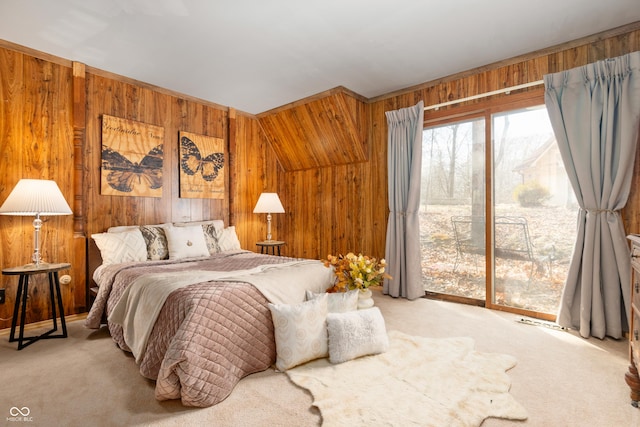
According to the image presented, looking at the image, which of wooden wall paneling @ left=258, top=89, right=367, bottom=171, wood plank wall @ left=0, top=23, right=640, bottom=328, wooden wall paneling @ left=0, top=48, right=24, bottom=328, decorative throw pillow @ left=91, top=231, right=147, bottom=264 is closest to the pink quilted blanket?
decorative throw pillow @ left=91, top=231, right=147, bottom=264

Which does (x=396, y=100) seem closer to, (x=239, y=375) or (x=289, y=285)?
(x=289, y=285)

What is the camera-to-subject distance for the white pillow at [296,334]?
2023mm

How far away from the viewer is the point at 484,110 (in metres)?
3.37

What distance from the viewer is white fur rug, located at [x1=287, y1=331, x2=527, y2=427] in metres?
1.58

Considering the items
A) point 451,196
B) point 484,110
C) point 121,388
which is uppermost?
point 484,110

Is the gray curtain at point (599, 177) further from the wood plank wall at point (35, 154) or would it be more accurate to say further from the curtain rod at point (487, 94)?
the wood plank wall at point (35, 154)

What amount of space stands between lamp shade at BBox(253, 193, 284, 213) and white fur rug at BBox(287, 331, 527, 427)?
2598mm

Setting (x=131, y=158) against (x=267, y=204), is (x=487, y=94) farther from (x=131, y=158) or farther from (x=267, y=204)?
(x=131, y=158)

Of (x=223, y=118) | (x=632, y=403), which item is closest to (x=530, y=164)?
(x=632, y=403)

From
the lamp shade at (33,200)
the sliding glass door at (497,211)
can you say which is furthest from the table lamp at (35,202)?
the sliding glass door at (497,211)

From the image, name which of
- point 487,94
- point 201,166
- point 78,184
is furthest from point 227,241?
point 487,94

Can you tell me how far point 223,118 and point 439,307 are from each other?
356 centimetres

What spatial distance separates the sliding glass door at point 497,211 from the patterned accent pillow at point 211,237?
2376 millimetres

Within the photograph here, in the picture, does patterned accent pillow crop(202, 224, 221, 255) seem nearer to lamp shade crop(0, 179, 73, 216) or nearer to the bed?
the bed
